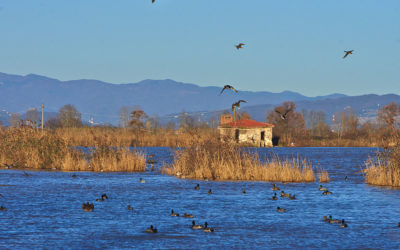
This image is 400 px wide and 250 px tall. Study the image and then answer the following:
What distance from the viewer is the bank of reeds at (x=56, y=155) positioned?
43.8 m

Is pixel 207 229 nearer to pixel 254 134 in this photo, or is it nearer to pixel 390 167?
pixel 390 167

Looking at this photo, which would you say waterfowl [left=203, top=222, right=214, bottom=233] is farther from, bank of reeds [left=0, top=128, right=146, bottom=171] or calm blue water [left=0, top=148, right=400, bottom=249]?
bank of reeds [left=0, top=128, right=146, bottom=171]

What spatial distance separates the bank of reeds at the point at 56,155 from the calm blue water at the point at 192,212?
6.60m

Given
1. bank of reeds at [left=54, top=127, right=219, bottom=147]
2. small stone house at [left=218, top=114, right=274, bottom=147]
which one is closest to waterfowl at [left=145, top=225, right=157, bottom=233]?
bank of reeds at [left=54, top=127, right=219, bottom=147]

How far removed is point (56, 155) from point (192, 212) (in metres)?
22.1

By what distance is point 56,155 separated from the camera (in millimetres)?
44688

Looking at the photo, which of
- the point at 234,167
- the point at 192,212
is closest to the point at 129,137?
the point at 234,167

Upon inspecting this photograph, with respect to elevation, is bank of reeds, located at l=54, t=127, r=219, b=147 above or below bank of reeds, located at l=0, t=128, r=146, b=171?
above

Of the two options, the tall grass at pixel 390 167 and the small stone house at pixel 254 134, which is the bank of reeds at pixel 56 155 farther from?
the small stone house at pixel 254 134

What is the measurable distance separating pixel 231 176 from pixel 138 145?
58.3m

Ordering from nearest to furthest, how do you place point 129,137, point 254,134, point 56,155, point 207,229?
point 207,229
point 56,155
point 129,137
point 254,134

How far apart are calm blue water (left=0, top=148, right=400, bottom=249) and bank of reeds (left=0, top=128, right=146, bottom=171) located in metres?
6.60

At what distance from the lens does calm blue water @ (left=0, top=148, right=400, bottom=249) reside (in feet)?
61.8

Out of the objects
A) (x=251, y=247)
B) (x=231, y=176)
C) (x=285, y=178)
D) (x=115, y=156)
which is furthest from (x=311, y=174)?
(x=251, y=247)
